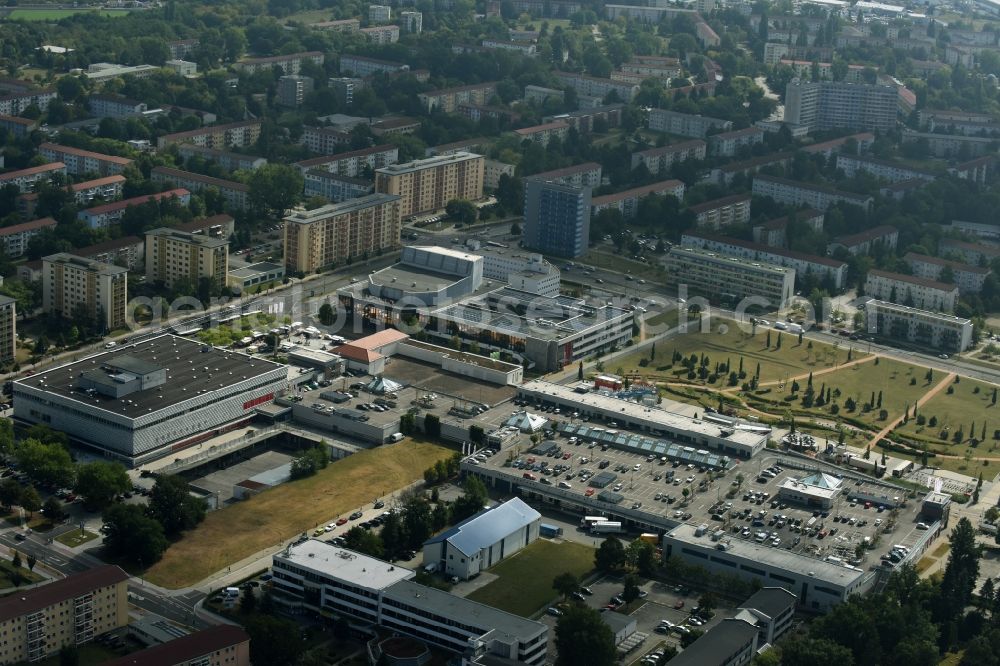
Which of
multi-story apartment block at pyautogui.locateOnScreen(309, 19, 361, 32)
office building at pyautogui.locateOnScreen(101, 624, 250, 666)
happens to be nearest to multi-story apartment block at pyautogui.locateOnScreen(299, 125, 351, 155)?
multi-story apartment block at pyautogui.locateOnScreen(309, 19, 361, 32)

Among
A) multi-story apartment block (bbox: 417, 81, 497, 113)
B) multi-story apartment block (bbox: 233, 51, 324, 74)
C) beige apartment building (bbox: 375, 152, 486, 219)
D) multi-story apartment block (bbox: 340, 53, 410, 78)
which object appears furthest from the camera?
multi-story apartment block (bbox: 340, 53, 410, 78)

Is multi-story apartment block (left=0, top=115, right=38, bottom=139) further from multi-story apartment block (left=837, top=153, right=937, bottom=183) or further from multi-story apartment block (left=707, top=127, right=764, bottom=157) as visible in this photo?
multi-story apartment block (left=837, top=153, right=937, bottom=183)

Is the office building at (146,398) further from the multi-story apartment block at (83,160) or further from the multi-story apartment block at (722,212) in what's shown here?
the multi-story apartment block at (722,212)

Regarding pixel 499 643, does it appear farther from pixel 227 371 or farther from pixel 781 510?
pixel 227 371

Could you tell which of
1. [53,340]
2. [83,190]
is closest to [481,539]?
[53,340]

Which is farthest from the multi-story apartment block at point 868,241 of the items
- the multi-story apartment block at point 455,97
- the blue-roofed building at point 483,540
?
the blue-roofed building at point 483,540

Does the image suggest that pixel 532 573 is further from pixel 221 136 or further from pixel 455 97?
pixel 455 97
